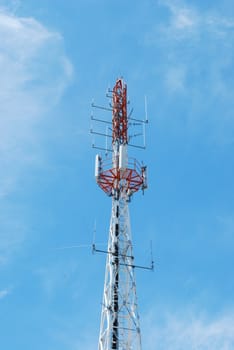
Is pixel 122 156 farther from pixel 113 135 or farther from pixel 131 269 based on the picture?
pixel 131 269

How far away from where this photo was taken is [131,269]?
38875mm

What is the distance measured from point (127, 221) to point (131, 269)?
290 cm

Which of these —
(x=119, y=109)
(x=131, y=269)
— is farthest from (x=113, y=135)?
(x=131, y=269)

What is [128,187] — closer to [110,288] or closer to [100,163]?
[100,163]

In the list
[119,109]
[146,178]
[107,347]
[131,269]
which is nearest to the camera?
[107,347]

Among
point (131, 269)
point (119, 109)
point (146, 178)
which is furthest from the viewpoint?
point (119, 109)

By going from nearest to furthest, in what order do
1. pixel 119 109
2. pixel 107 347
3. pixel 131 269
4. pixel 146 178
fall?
pixel 107 347 → pixel 131 269 → pixel 146 178 → pixel 119 109

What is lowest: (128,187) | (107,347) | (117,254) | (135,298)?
(107,347)

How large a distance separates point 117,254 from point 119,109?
33.7 feet

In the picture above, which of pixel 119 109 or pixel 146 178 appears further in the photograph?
pixel 119 109

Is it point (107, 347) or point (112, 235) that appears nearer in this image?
point (107, 347)

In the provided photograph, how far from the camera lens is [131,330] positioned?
36.9m

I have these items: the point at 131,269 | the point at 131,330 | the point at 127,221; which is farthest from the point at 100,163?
the point at 131,330

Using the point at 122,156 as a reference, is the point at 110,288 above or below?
below
